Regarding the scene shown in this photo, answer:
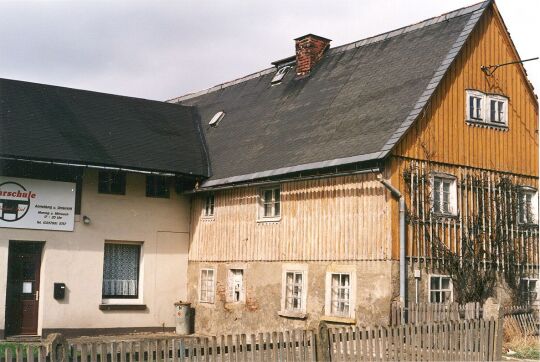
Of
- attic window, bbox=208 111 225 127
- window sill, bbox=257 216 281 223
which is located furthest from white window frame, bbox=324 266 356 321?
attic window, bbox=208 111 225 127

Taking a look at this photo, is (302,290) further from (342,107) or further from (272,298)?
(342,107)

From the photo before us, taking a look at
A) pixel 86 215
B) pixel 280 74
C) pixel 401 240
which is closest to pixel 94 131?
pixel 86 215

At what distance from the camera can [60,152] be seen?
66.0 ft

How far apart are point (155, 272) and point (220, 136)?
5273mm

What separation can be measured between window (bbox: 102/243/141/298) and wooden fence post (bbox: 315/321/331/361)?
1253cm

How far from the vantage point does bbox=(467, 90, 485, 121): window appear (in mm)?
18547

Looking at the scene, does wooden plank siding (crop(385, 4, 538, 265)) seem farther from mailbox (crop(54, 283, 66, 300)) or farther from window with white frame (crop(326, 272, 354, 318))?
mailbox (crop(54, 283, 66, 300))

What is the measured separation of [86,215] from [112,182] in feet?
4.45

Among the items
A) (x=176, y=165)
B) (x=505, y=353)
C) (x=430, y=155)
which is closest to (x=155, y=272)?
(x=176, y=165)

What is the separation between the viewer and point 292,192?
19.0 meters

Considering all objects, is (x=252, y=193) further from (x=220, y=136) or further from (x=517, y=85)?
(x=517, y=85)

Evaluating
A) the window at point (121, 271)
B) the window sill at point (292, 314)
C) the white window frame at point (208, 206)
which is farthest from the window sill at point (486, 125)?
the window at point (121, 271)

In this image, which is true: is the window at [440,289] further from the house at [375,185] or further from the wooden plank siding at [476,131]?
the wooden plank siding at [476,131]

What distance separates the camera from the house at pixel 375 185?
16688 mm
